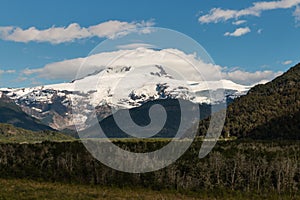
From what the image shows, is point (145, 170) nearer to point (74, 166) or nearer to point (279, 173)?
point (74, 166)

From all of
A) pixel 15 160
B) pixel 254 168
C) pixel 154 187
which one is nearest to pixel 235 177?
pixel 254 168

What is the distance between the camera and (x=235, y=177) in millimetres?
151875

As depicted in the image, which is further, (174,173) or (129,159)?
(129,159)

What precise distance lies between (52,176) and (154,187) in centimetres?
4285

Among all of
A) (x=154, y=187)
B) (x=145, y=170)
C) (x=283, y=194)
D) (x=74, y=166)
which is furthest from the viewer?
(x=74, y=166)

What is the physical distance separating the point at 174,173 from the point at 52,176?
4851 centimetres

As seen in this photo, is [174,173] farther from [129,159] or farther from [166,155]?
[166,155]

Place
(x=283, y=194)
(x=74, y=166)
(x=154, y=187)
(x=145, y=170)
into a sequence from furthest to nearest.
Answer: (x=74, y=166), (x=145, y=170), (x=154, y=187), (x=283, y=194)

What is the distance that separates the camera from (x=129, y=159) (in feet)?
578

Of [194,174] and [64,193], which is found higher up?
[64,193]

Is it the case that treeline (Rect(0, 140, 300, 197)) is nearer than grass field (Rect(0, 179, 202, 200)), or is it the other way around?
grass field (Rect(0, 179, 202, 200))

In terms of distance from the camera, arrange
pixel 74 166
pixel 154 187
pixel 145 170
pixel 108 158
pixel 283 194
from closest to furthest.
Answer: pixel 283 194, pixel 154 187, pixel 145 170, pixel 74 166, pixel 108 158

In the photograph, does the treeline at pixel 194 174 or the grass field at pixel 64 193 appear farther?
the treeline at pixel 194 174

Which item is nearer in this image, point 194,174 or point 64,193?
point 64,193
